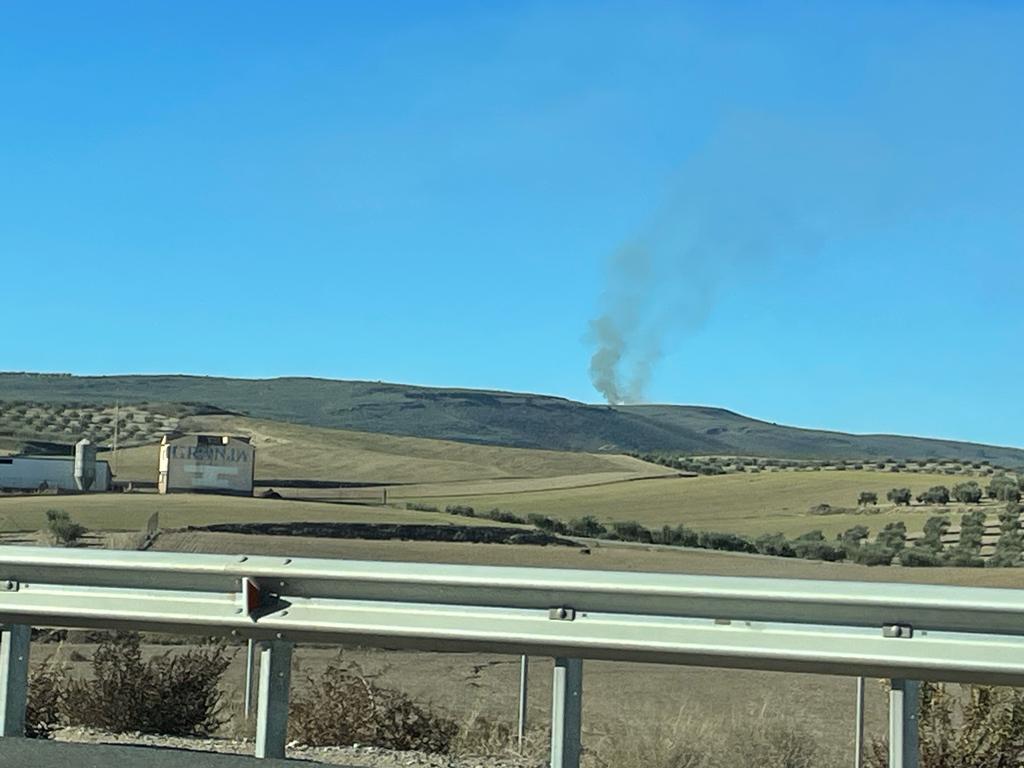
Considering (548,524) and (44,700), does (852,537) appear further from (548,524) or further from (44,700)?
(44,700)

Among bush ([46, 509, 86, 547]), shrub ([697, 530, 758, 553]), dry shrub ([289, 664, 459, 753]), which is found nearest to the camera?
dry shrub ([289, 664, 459, 753])

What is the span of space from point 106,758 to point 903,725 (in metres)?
3.39

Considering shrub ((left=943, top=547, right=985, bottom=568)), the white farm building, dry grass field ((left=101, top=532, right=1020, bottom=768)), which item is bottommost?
→ dry grass field ((left=101, top=532, right=1020, bottom=768))

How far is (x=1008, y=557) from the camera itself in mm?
25234

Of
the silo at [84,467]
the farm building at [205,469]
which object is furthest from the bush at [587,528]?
the silo at [84,467]

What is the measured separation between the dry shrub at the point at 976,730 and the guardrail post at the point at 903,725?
4.10 feet

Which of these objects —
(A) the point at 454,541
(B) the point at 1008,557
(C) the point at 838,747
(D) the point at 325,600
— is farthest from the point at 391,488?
(D) the point at 325,600

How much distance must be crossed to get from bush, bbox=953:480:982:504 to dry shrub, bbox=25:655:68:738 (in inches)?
1152

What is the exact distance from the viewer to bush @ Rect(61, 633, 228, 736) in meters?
8.43

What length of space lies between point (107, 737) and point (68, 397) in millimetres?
121046

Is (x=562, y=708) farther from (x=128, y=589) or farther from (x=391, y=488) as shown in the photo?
(x=391, y=488)

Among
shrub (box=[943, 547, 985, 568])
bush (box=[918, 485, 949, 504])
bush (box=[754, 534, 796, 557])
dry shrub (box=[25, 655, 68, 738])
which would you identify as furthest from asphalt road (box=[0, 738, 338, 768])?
bush (box=[918, 485, 949, 504])

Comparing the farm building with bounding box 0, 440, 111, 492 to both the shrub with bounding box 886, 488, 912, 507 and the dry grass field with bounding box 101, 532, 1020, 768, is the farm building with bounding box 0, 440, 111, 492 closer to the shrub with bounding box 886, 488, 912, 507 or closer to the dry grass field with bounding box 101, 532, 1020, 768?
the shrub with bounding box 886, 488, 912, 507

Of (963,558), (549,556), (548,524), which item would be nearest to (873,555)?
(963,558)
